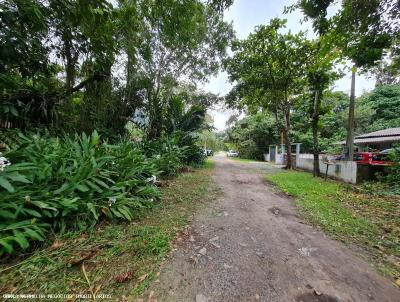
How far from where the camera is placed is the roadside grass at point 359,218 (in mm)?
2462

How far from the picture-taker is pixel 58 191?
216cm

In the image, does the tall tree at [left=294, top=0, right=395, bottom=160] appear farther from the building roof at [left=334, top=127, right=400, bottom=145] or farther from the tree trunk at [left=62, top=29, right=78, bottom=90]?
the building roof at [left=334, top=127, right=400, bottom=145]

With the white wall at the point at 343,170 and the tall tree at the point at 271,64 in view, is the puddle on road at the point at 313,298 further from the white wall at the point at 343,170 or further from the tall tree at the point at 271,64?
the tall tree at the point at 271,64

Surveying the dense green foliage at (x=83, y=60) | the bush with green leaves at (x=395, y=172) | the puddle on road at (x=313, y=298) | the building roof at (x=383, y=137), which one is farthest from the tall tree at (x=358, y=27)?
the building roof at (x=383, y=137)

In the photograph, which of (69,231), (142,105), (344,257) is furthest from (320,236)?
(142,105)

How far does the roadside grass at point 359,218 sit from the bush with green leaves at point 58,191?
2.98 metres

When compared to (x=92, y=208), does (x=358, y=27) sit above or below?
above

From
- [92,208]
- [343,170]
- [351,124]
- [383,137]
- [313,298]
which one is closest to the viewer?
[313,298]

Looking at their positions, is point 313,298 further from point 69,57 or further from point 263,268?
point 69,57

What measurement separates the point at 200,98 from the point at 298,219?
12497mm

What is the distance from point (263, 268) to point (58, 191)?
229 centimetres

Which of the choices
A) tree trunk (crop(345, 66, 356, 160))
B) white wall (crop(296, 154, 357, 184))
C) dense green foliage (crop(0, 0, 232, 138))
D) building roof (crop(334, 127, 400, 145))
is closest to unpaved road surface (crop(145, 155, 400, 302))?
dense green foliage (crop(0, 0, 232, 138))

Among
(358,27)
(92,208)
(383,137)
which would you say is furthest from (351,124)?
(92,208)

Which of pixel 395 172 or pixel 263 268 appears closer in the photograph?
pixel 263 268
